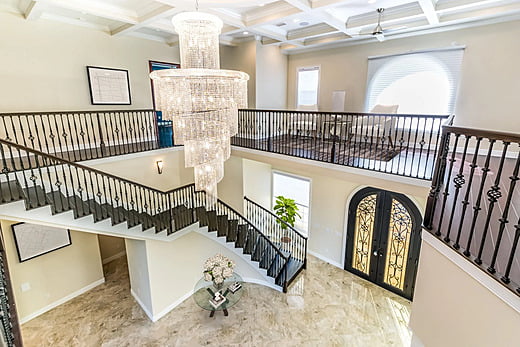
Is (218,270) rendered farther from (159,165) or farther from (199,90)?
(199,90)

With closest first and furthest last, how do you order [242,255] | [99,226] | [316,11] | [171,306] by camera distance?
1. [316,11]
2. [99,226]
3. [171,306]
4. [242,255]

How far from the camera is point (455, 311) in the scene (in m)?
1.91

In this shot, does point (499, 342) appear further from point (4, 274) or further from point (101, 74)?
point (101, 74)

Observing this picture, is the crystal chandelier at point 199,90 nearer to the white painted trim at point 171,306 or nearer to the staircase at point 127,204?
the staircase at point 127,204

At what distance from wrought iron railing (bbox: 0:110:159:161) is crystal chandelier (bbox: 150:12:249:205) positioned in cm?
284

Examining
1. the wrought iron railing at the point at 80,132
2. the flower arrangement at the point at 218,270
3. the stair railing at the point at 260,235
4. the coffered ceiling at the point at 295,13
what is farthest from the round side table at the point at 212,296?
the coffered ceiling at the point at 295,13

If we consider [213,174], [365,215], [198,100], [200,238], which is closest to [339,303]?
[365,215]

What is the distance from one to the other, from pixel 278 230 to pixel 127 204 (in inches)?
173

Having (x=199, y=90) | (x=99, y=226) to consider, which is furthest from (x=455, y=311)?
(x=99, y=226)

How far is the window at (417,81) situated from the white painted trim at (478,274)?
14.2ft

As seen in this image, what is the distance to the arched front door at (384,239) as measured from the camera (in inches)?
219

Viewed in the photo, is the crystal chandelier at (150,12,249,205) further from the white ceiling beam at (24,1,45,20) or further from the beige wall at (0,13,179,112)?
the beige wall at (0,13,179,112)

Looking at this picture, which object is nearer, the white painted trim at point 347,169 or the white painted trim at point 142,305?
the white painted trim at point 347,169

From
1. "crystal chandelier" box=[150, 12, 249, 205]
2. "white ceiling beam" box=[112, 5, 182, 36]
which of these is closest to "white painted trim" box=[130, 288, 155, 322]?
"crystal chandelier" box=[150, 12, 249, 205]
